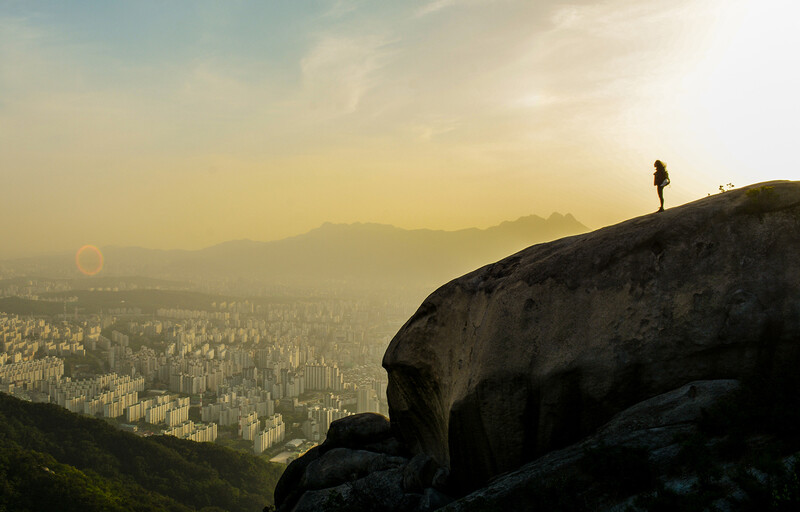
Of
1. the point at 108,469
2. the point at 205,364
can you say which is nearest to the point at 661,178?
the point at 108,469

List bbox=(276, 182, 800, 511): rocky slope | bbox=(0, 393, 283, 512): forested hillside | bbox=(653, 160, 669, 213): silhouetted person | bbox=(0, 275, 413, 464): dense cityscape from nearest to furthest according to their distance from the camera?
bbox=(276, 182, 800, 511): rocky slope → bbox=(653, 160, 669, 213): silhouetted person → bbox=(0, 393, 283, 512): forested hillside → bbox=(0, 275, 413, 464): dense cityscape

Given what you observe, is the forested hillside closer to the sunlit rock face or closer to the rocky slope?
the rocky slope

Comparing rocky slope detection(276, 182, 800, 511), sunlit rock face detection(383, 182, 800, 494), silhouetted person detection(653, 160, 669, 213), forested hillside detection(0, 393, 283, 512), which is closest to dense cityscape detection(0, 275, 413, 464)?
forested hillside detection(0, 393, 283, 512)

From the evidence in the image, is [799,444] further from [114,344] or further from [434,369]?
[114,344]

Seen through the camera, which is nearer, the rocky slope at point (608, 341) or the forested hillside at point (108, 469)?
the rocky slope at point (608, 341)

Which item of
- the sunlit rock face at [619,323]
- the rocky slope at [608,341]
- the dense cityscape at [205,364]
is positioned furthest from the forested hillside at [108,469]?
the sunlit rock face at [619,323]

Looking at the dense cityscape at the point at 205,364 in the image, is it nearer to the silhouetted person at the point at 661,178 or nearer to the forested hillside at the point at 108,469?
the forested hillside at the point at 108,469
